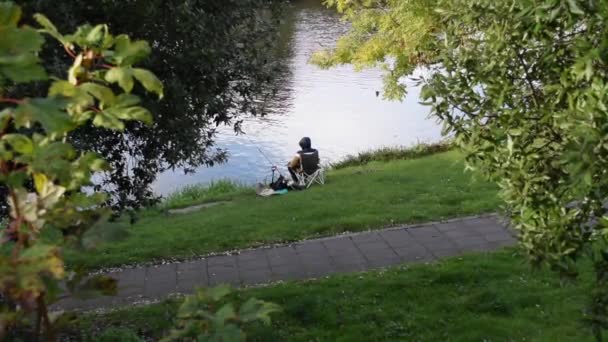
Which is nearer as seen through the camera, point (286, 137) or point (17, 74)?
point (17, 74)

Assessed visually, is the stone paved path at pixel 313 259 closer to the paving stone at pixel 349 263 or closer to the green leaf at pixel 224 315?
the paving stone at pixel 349 263

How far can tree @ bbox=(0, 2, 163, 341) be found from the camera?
163 centimetres

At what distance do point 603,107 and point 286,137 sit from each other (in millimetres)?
17765

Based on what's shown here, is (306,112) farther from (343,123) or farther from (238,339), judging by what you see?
(238,339)

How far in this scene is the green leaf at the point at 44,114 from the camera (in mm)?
1619

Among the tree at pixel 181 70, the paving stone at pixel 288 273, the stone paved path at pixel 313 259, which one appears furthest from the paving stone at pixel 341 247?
the tree at pixel 181 70

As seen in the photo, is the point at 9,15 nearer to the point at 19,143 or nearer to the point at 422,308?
the point at 19,143

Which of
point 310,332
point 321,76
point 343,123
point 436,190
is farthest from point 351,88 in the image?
point 310,332

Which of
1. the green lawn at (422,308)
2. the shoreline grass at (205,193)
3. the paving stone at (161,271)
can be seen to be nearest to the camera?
the green lawn at (422,308)

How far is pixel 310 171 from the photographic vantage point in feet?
49.0

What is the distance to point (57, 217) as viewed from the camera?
6.08 feet

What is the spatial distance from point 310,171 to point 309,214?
4.68 m

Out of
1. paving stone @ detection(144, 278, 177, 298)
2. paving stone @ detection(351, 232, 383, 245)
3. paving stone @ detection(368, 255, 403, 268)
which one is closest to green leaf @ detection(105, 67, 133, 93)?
paving stone @ detection(144, 278, 177, 298)

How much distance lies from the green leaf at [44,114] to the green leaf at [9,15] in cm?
18
